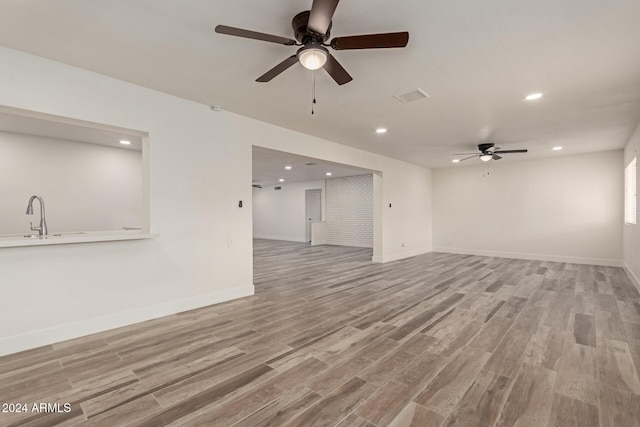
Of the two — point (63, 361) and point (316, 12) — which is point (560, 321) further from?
point (63, 361)

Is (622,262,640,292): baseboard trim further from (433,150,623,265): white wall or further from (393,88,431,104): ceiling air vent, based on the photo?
(393,88,431,104): ceiling air vent

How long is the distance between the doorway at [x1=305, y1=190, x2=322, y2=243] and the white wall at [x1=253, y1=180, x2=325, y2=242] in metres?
0.13

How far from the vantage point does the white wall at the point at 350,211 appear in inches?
415

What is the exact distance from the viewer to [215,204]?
13.1ft

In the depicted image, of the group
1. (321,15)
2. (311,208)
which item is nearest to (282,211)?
(311,208)

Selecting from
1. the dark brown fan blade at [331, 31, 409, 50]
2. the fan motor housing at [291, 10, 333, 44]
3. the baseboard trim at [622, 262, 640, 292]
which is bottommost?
the baseboard trim at [622, 262, 640, 292]

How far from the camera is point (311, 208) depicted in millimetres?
12234

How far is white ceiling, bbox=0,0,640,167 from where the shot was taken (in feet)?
6.73

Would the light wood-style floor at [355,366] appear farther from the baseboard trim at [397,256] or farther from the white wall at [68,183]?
the white wall at [68,183]

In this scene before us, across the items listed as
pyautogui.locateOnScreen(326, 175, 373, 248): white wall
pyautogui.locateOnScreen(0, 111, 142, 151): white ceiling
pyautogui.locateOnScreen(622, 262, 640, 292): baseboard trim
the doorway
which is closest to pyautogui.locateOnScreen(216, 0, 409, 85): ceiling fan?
pyautogui.locateOnScreen(0, 111, 142, 151): white ceiling

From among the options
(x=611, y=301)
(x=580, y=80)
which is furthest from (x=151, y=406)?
(x=611, y=301)

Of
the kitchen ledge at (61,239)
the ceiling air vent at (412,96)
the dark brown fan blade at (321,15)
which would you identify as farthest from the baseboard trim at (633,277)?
the kitchen ledge at (61,239)

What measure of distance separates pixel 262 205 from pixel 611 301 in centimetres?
1211

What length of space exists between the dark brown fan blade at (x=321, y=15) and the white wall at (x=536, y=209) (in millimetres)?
8001
